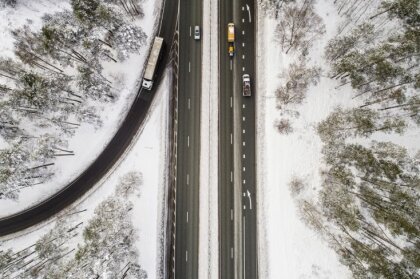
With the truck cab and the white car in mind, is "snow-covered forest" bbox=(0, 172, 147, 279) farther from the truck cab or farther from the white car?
the white car

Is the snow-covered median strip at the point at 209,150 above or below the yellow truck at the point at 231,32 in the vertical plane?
below

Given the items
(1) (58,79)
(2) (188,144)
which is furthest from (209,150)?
(1) (58,79)

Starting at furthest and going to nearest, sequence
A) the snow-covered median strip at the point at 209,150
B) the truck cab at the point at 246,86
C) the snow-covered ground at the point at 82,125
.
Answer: the snow-covered ground at the point at 82,125, the truck cab at the point at 246,86, the snow-covered median strip at the point at 209,150

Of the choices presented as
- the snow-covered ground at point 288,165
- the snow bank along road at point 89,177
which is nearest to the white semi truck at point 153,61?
the snow bank along road at point 89,177

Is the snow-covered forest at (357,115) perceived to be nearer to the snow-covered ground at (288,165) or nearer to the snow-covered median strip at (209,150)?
the snow-covered ground at (288,165)

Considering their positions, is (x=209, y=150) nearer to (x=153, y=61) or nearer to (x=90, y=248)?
(x=153, y=61)

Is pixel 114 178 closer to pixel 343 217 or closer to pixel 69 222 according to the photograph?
pixel 69 222
